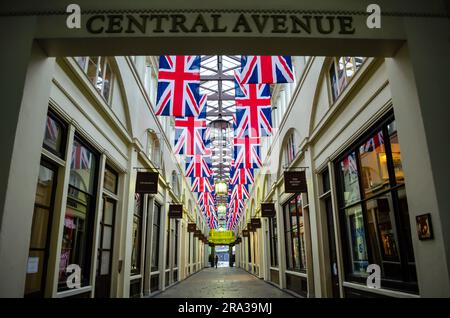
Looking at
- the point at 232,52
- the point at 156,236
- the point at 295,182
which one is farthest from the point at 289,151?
the point at 232,52

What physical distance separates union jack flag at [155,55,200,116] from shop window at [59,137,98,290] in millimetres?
1891

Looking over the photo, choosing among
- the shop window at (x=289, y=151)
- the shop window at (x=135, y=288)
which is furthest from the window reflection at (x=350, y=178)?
the shop window at (x=135, y=288)

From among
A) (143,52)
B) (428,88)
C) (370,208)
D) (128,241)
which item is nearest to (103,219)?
(128,241)

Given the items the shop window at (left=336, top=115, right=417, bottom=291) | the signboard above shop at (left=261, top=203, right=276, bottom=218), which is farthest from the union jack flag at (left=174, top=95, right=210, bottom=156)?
the shop window at (left=336, top=115, right=417, bottom=291)

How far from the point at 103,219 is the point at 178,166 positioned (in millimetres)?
10829

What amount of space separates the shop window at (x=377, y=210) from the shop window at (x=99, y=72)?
5.14m

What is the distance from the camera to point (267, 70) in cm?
670

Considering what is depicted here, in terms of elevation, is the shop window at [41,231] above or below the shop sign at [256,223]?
below

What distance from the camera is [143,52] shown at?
4.07 meters

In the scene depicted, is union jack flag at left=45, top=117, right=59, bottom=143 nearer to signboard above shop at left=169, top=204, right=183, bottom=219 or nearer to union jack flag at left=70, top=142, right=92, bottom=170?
union jack flag at left=70, top=142, right=92, bottom=170

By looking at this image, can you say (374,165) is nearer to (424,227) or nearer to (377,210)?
(377,210)

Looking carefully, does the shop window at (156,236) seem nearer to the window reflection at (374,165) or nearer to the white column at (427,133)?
the window reflection at (374,165)

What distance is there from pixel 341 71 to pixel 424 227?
4150mm

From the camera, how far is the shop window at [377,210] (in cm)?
478
